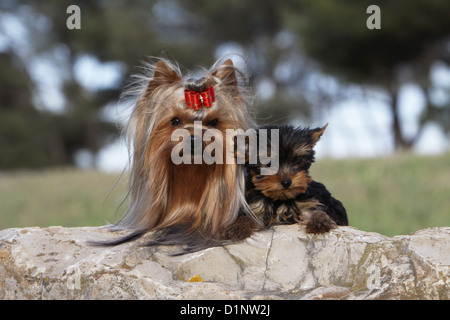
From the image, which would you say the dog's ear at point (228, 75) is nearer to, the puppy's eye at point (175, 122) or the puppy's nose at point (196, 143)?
the puppy's eye at point (175, 122)

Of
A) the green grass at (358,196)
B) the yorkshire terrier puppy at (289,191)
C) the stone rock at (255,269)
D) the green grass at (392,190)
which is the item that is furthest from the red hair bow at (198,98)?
the green grass at (392,190)

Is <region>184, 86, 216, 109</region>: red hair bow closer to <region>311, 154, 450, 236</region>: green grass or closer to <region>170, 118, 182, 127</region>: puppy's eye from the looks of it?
<region>170, 118, 182, 127</region>: puppy's eye

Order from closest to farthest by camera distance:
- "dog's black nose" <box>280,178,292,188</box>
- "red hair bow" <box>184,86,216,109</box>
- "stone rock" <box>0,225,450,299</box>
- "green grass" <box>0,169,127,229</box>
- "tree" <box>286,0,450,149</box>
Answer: "stone rock" <box>0,225,450,299</box>, "dog's black nose" <box>280,178,292,188</box>, "red hair bow" <box>184,86,216,109</box>, "green grass" <box>0,169,127,229</box>, "tree" <box>286,0,450,149</box>

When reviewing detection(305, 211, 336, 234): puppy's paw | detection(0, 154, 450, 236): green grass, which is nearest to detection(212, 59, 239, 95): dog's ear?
detection(305, 211, 336, 234): puppy's paw

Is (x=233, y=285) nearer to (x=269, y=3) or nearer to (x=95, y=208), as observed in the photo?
(x=95, y=208)

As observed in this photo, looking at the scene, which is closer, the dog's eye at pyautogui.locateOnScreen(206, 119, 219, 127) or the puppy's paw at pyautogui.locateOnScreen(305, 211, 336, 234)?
the puppy's paw at pyautogui.locateOnScreen(305, 211, 336, 234)

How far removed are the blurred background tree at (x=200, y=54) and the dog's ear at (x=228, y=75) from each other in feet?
35.8

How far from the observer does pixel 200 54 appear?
19.3 m

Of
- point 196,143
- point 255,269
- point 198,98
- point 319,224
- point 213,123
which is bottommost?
point 255,269

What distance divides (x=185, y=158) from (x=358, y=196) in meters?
6.82

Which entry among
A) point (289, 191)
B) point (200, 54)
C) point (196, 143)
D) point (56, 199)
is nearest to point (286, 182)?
point (289, 191)

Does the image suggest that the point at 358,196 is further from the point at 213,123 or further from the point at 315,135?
the point at 213,123

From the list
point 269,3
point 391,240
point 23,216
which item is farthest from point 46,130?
point 391,240

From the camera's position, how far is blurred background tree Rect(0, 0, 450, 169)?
16.1 meters
